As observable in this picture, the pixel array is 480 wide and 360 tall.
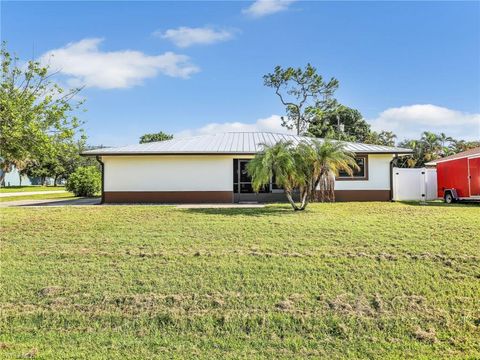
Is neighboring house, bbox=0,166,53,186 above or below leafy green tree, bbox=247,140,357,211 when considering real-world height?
above

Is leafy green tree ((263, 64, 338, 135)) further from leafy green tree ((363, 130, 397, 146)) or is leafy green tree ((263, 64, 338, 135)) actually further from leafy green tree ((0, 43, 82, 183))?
leafy green tree ((0, 43, 82, 183))

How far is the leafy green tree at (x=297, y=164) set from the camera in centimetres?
1197

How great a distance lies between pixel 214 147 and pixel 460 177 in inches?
469

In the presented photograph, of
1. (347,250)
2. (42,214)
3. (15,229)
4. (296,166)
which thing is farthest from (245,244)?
(42,214)

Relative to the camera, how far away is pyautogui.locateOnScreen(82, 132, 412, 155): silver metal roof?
1698 centimetres

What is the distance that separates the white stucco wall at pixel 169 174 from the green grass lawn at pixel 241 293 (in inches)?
341

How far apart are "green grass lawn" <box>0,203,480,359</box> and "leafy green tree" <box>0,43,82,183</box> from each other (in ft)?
6.87

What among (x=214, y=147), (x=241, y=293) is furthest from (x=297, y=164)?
(x=241, y=293)

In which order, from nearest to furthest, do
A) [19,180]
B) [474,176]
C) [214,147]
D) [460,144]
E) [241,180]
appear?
[474,176], [214,147], [241,180], [460,144], [19,180]

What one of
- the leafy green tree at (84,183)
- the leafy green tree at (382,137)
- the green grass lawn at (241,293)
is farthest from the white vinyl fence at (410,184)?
the leafy green tree at (382,137)

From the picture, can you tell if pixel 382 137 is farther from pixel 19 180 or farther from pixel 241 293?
pixel 19 180

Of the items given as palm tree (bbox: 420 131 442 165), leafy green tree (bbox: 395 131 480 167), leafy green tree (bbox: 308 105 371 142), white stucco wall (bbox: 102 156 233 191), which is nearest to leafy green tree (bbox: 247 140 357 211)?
white stucco wall (bbox: 102 156 233 191)

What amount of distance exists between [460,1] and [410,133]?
1184 inches

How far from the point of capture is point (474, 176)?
54.2 ft
